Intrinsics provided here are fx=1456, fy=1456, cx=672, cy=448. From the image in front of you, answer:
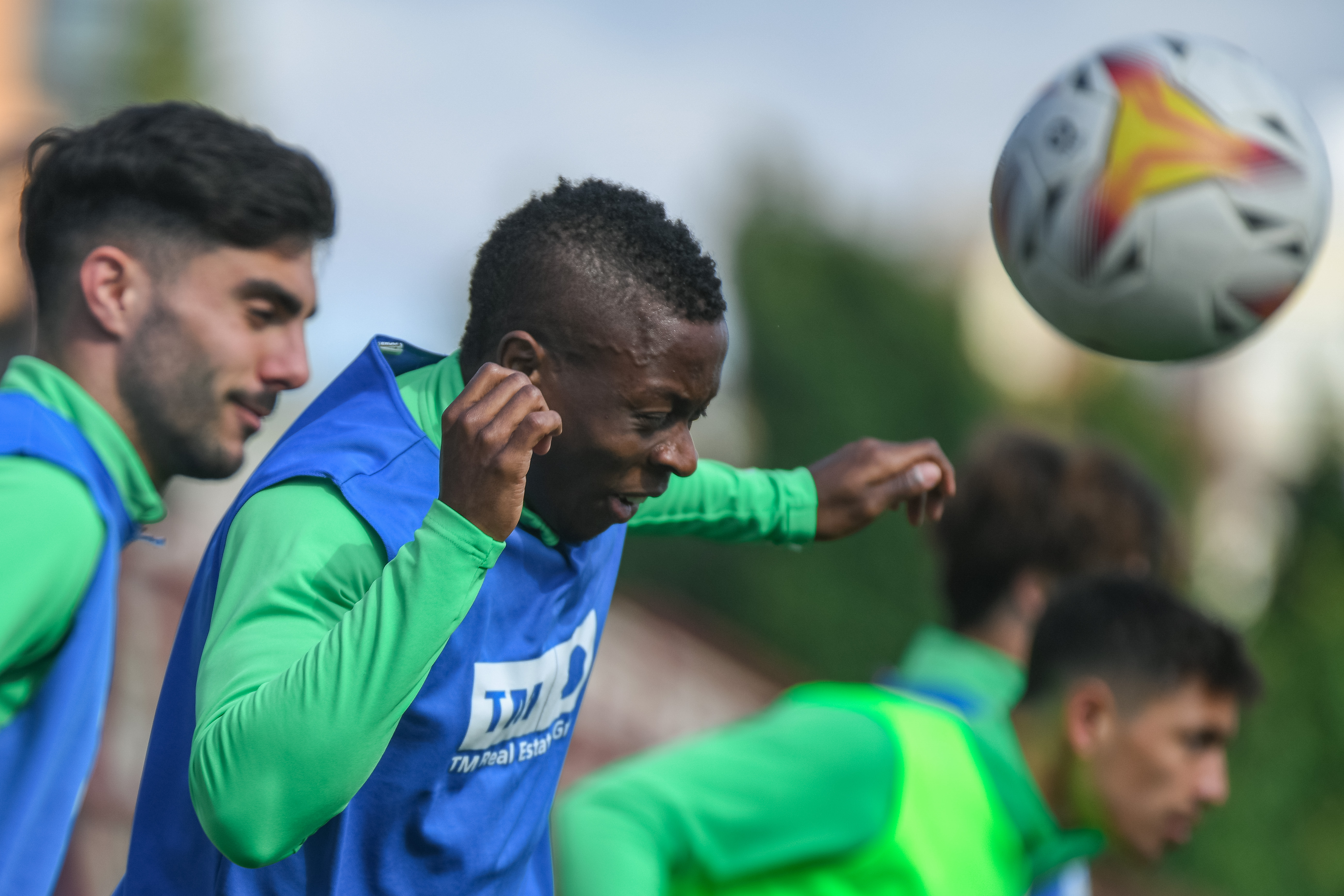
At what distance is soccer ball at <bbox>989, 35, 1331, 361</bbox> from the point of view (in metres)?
3.41

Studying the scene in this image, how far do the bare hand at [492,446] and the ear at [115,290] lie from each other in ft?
4.66

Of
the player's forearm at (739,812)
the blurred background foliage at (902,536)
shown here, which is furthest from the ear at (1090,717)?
the blurred background foliage at (902,536)

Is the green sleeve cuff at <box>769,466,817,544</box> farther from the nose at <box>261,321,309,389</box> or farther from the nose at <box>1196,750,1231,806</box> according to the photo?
the nose at <box>1196,750,1231,806</box>

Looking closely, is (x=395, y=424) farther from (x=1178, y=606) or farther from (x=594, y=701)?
(x=594, y=701)

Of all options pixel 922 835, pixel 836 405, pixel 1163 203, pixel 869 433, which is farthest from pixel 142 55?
pixel 922 835

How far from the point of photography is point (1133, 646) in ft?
13.3

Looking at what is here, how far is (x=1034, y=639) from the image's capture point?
4230 millimetres

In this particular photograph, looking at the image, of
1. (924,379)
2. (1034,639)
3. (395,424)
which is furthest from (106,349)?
(924,379)

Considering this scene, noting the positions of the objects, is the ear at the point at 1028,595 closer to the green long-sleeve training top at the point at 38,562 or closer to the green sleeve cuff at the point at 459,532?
the green long-sleeve training top at the point at 38,562

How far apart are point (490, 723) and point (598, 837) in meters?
1.13

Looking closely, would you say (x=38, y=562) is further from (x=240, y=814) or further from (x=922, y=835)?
(x=922, y=835)

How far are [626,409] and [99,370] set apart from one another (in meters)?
1.43

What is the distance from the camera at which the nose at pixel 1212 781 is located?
395 cm

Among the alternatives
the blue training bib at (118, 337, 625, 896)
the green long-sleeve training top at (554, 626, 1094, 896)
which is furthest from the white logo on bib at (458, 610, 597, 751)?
the green long-sleeve training top at (554, 626, 1094, 896)
